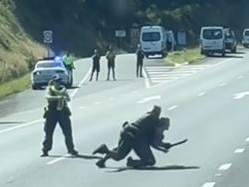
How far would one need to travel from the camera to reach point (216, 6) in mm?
122250

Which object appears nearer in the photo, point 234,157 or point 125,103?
point 234,157

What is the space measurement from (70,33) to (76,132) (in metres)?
65.8

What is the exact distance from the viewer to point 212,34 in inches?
2869

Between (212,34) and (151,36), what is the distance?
531 cm

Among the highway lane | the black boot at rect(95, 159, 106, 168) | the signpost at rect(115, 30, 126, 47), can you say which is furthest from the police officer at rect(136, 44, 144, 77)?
the signpost at rect(115, 30, 126, 47)

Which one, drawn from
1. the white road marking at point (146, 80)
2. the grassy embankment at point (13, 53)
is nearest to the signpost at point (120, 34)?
the grassy embankment at point (13, 53)

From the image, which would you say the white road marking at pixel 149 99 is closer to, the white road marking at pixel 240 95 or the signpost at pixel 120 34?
the white road marking at pixel 240 95

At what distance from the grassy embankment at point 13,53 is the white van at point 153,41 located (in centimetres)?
774

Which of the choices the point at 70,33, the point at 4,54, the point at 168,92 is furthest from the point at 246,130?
the point at 70,33

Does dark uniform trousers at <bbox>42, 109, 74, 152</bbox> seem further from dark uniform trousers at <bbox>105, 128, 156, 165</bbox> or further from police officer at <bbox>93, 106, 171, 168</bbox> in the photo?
dark uniform trousers at <bbox>105, 128, 156, 165</bbox>

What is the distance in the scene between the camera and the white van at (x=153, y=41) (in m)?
74.9

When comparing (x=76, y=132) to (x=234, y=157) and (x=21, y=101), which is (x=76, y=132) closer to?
(x=234, y=157)

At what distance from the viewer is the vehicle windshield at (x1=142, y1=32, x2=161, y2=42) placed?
75312 mm

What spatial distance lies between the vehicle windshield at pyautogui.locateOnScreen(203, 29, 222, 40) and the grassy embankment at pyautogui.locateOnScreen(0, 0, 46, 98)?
481 inches
